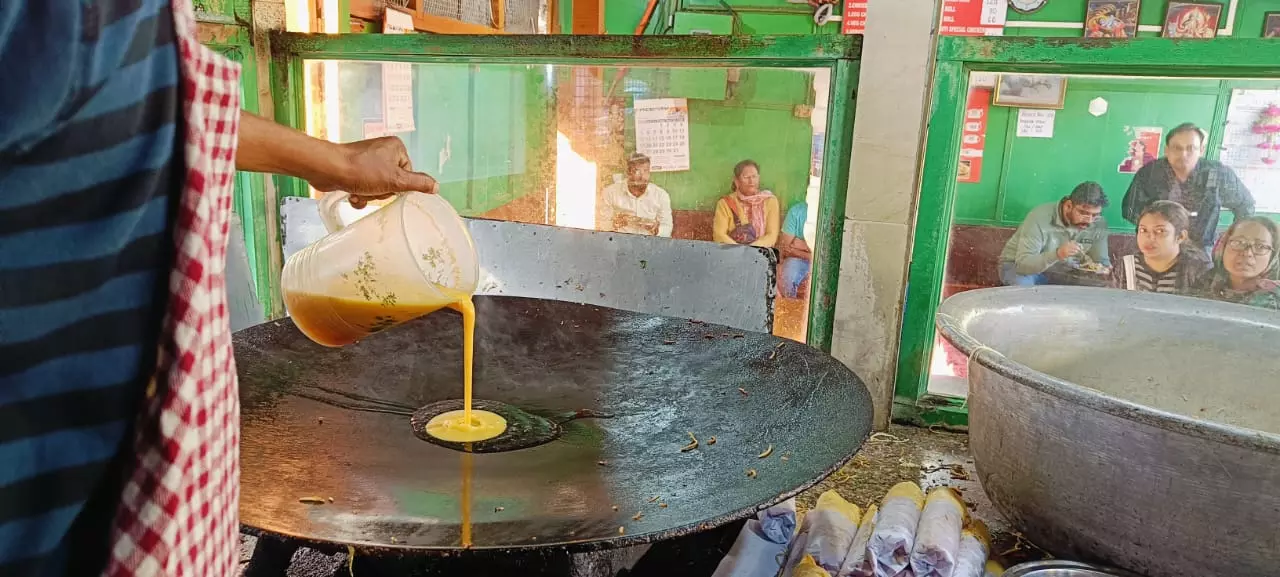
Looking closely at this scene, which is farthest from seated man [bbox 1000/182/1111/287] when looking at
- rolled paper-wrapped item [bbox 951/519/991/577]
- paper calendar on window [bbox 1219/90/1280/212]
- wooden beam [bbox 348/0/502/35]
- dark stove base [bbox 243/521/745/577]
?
wooden beam [bbox 348/0/502/35]

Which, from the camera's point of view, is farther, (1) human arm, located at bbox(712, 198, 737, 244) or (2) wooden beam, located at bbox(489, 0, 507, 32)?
(2) wooden beam, located at bbox(489, 0, 507, 32)

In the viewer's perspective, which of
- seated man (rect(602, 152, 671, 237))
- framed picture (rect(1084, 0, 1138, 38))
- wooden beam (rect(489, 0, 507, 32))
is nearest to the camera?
seated man (rect(602, 152, 671, 237))

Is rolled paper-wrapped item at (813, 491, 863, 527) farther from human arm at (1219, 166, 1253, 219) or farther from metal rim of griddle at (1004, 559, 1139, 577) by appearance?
human arm at (1219, 166, 1253, 219)

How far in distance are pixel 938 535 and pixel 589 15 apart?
19.4 feet

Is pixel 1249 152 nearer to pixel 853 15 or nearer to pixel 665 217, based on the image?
pixel 665 217

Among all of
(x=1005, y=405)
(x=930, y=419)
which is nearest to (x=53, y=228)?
(x=1005, y=405)

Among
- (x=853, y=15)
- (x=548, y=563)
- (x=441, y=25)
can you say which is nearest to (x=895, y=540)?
(x=548, y=563)

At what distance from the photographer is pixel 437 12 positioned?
4844 mm

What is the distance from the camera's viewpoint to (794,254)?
301cm

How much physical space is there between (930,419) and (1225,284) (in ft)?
3.53

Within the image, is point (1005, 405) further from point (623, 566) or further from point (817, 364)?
point (623, 566)

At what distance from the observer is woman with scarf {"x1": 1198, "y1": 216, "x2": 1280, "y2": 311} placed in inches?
106

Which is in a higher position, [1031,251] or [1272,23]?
[1272,23]

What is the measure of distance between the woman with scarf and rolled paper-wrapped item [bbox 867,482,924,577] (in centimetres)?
147
